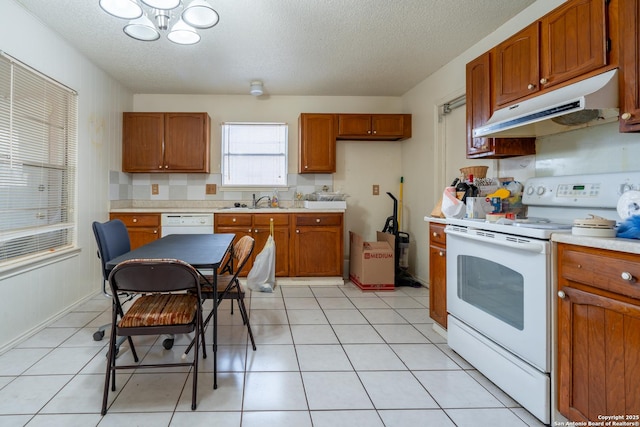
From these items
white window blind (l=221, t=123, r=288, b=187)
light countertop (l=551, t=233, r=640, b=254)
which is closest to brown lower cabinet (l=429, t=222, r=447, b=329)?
light countertop (l=551, t=233, r=640, b=254)

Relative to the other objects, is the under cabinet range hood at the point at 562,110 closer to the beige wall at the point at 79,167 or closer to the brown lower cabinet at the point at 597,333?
the brown lower cabinet at the point at 597,333

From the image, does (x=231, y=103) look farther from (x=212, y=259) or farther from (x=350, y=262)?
(x=212, y=259)

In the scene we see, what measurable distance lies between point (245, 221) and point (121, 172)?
1712 mm

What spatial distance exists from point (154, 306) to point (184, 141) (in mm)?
2919

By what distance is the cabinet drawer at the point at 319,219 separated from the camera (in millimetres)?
4070

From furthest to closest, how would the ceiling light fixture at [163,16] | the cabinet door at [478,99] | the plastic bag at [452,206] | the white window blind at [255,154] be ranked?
1. the white window blind at [255,154]
2. the cabinet door at [478,99]
3. the plastic bag at [452,206]
4. the ceiling light fixture at [163,16]

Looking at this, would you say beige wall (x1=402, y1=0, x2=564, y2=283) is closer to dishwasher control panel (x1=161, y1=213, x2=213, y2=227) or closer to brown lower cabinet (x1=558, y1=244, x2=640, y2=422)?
brown lower cabinet (x1=558, y1=244, x2=640, y2=422)

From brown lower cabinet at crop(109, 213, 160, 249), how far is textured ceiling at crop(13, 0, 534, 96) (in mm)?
1656

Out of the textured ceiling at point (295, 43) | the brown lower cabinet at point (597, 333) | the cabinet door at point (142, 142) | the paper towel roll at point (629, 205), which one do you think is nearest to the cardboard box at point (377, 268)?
the textured ceiling at point (295, 43)

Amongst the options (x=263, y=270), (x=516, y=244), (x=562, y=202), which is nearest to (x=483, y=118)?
(x=562, y=202)

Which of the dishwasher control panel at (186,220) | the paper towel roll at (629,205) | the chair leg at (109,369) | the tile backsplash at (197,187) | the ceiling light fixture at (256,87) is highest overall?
the ceiling light fixture at (256,87)

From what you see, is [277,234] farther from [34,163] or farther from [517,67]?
[517,67]

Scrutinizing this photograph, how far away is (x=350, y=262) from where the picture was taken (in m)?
4.42

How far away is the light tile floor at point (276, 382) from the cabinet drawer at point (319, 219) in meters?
1.47
